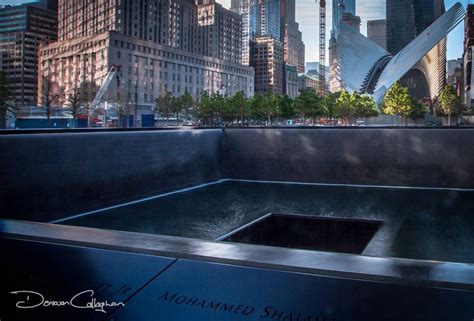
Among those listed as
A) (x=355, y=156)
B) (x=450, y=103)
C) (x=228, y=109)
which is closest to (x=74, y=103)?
(x=228, y=109)

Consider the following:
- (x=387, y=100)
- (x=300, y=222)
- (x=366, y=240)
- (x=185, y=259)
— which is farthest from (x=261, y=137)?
(x=387, y=100)

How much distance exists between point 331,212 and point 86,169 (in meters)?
7.09

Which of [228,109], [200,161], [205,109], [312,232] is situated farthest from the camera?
[205,109]

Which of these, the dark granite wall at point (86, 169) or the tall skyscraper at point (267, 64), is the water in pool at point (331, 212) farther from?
the tall skyscraper at point (267, 64)

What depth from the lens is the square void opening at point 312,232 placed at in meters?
12.0

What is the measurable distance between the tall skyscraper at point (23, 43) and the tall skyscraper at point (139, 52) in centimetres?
659

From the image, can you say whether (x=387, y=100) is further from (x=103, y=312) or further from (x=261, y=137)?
(x=103, y=312)

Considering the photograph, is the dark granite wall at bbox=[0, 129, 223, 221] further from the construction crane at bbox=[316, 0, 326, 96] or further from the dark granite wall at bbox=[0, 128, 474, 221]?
the construction crane at bbox=[316, 0, 326, 96]

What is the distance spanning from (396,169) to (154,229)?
1096 cm

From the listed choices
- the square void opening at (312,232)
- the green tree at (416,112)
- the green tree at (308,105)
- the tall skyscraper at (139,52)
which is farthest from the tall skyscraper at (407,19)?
the square void opening at (312,232)

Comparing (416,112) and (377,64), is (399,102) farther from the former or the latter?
(377,64)

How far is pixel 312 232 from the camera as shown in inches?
500

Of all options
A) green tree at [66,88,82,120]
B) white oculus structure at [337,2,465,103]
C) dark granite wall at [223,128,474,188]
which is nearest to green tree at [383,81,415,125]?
white oculus structure at [337,2,465,103]

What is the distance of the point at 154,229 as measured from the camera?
37.6ft
